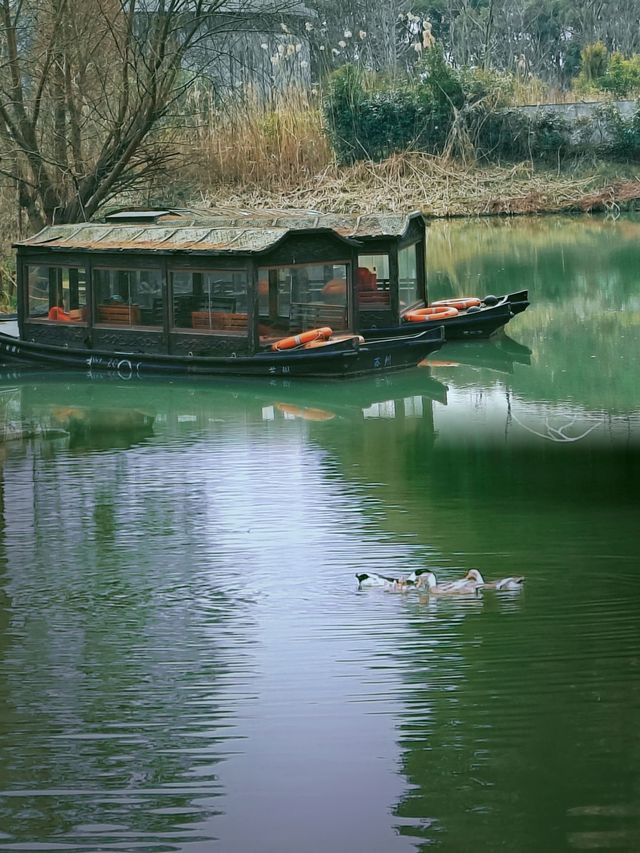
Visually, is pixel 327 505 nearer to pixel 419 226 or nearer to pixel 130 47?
pixel 419 226

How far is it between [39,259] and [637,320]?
9.65 metres

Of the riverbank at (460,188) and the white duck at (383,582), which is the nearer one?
the white duck at (383,582)

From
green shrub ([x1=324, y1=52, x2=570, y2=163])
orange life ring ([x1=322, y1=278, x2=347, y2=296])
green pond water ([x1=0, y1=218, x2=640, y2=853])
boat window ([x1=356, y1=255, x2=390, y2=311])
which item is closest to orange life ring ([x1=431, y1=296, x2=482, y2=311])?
boat window ([x1=356, y1=255, x2=390, y2=311])

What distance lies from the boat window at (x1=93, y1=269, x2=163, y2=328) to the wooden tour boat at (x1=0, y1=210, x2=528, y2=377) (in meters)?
0.02

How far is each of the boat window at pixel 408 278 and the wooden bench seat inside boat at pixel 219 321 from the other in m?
3.85

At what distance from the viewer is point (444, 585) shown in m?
10.0

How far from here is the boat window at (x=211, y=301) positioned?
762 inches

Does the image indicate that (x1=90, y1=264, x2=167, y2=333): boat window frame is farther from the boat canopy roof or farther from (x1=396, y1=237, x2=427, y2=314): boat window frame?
(x1=396, y1=237, x2=427, y2=314): boat window frame

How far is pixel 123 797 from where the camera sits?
7.08m

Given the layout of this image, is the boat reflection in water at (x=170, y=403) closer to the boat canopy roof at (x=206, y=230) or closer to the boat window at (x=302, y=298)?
the boat window at (x=302, y=298)

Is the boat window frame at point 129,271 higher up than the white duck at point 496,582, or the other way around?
the boat window frame at point 129,271

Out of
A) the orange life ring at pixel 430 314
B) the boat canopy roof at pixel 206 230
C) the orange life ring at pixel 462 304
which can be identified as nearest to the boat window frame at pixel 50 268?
the boat canopy roof at pixel 206 230

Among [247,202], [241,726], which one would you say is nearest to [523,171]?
[247,202]

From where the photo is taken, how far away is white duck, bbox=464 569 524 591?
394 inches
